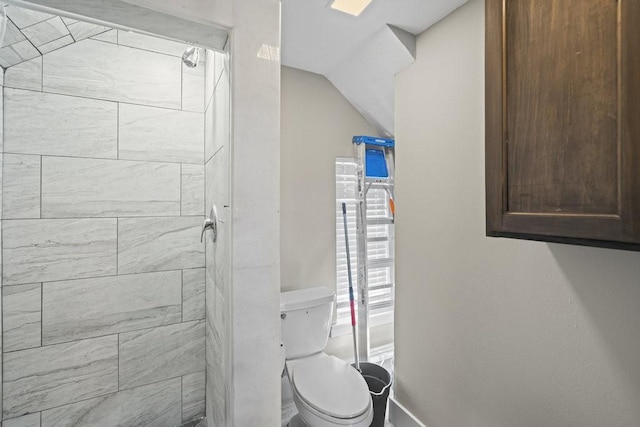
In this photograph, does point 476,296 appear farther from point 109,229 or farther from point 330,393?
point 109,229

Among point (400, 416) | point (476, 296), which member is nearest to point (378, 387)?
point (400, 416)

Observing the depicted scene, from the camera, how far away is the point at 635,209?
64 centimetres

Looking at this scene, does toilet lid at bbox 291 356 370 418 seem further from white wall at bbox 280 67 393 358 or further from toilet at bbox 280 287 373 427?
white wall at bbox 280 67 393 358

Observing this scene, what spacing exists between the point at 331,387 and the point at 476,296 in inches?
33.1

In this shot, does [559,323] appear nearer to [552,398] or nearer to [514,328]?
[514,328]

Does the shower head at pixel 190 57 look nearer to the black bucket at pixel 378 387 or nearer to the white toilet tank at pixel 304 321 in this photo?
the white toilet tank at pixel 304 321

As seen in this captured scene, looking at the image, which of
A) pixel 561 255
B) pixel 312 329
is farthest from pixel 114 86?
pixel 561 255

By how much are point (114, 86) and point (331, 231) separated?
5.14 ft

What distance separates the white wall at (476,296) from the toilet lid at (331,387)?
43 centimetres

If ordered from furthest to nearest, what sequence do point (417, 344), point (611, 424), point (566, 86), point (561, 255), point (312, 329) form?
1. point (312, 329)
2. point (417, 344)
3. point (561, 255)
4. point (611, 424)
5. point (566, 86)

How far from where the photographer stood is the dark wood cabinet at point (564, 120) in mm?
650

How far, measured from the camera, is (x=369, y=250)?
2398mm

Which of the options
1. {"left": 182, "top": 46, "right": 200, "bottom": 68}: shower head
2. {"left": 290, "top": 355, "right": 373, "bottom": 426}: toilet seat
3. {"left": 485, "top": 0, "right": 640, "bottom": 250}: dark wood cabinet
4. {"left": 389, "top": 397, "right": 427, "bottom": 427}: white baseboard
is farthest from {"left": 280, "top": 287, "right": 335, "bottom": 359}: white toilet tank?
{"left": 182, "top": 46, "right": 200, "bottom": 68}: shower head

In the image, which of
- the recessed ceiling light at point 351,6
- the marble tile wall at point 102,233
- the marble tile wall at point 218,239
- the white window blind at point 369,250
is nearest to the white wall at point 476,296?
the recessed ceiling light at point 351,6
